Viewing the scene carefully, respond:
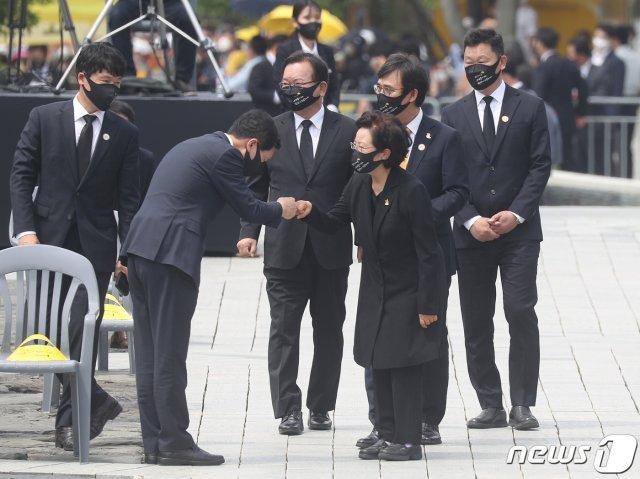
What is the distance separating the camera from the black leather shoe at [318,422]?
29.9 ft

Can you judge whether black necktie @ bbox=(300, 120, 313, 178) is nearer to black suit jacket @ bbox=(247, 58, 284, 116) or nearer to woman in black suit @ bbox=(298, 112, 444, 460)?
woman in black suit @ bbox=(298, 112, 444, 460)

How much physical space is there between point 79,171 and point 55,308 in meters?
0.70

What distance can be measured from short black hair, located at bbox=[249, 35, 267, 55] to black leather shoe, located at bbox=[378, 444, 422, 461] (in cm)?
1229

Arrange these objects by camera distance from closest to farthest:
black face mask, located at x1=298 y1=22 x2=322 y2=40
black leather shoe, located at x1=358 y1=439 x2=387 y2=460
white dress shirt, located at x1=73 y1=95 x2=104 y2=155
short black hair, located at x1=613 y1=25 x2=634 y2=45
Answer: black leather shoe, located at x1=358 y1=439 x2=387 y2=460 < white dress shirt, located at x1=73 y1=95 x2=104 y2=155 < black face mask, located at x1=298 y1=22 x2=322 y2=40 < short black hair, located at x1=613 y1=25 x2=634 y2=45

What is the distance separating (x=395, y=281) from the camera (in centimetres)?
832

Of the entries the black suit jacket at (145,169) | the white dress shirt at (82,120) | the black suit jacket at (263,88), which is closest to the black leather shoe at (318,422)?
the white dress shirt at (82,120)

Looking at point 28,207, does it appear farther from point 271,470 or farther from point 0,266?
point 271,470

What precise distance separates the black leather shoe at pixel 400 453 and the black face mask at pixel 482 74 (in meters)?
2.00

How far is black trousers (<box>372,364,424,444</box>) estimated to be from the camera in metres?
8.28

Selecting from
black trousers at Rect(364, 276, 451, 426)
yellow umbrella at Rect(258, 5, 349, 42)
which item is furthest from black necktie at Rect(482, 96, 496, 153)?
yellow umbrella at Rect(258, 5, 349, 42)

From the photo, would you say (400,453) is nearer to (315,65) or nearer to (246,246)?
(246,246)

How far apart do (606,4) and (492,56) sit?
29972mm

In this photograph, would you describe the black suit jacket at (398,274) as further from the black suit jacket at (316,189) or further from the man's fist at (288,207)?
the black suit jacket at (316,189)

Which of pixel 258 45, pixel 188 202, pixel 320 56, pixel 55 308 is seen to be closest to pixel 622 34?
pixel 258 45
